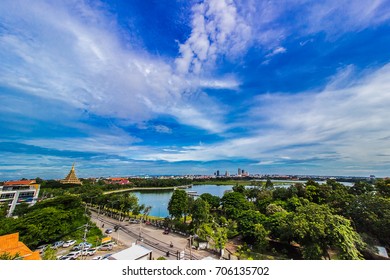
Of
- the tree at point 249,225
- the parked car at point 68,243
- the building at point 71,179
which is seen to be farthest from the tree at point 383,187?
the building at point 71,179

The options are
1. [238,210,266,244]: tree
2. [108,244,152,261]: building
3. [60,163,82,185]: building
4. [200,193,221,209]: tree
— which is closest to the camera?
[108,244,152,261]: building

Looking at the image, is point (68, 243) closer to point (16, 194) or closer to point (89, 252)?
point (89, 252)

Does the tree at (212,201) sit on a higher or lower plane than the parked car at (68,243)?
higher

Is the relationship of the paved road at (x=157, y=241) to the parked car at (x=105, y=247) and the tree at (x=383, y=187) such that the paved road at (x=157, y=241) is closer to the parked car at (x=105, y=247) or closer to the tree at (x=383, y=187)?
the parked car at (x=105, y=247)

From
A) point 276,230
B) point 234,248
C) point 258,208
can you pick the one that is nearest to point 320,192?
point 258,208

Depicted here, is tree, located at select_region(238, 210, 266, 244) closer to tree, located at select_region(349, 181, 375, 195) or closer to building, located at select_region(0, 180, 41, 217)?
tree, located at select_region(349, 181, 375, 195)

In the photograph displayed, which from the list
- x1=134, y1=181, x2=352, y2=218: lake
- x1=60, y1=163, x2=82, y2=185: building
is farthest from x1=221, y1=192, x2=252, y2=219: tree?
x1=60, y1=163, x2=82, y2=185: building

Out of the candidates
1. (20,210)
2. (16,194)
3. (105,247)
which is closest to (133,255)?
(105,247)

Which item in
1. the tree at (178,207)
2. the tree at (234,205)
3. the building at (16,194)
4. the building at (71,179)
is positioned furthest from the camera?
the building at (71,179)
